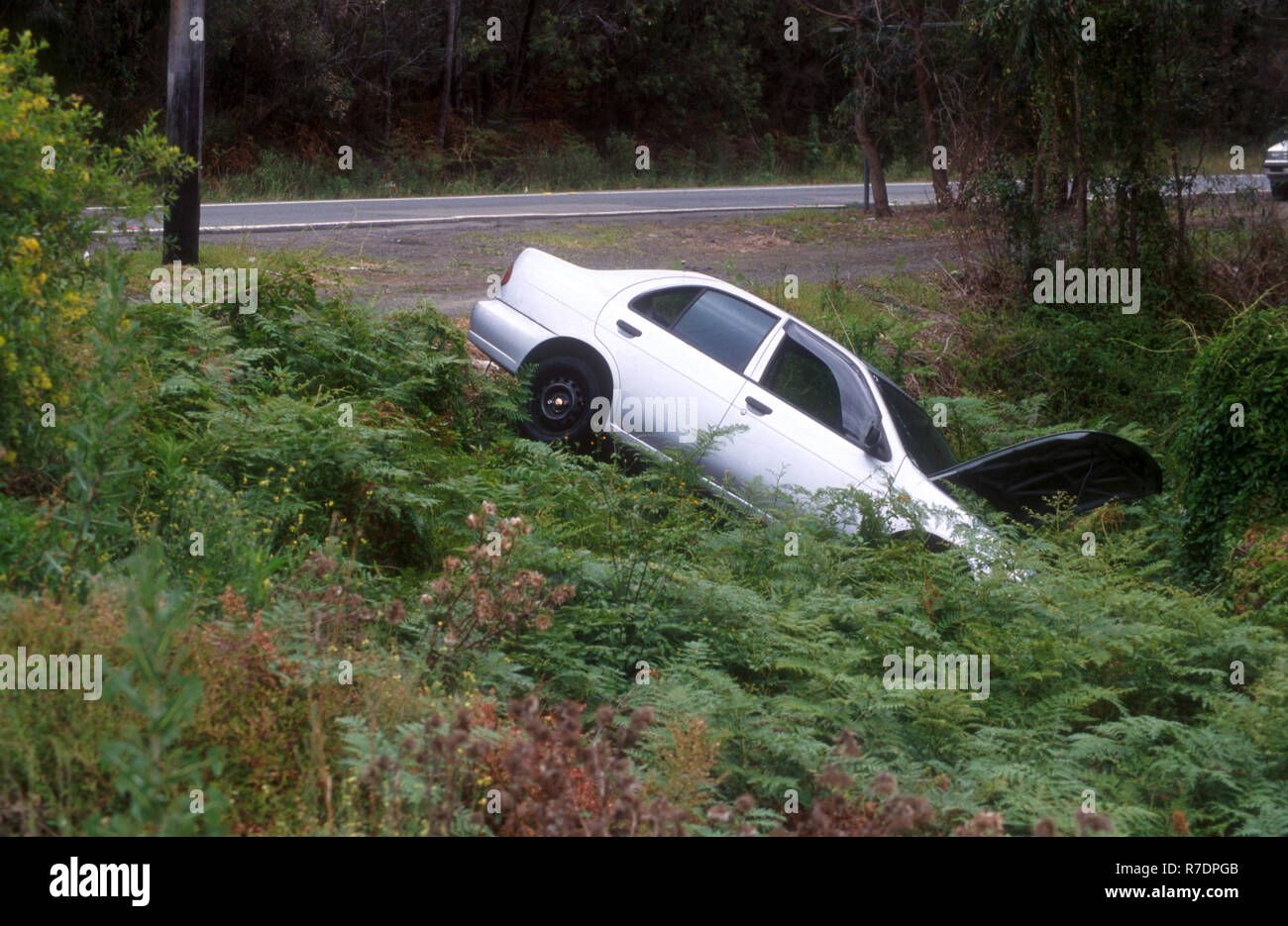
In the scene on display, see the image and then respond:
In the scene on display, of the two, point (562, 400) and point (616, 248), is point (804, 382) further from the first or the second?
point (616, 248)

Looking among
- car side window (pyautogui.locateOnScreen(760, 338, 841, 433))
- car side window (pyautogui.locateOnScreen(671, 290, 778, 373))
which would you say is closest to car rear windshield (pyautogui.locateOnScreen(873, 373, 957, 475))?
car side window (pyautogui.locateOnScreen(760, 338, 841, 433))

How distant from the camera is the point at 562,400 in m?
8.35

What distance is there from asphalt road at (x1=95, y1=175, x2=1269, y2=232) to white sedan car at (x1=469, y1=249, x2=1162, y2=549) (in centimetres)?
751

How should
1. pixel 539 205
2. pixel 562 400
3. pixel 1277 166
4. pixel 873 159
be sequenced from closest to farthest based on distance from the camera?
1. pixel 562 400
2. pixel 1277 166
3. pixel 873 159
4. pixel 539 205

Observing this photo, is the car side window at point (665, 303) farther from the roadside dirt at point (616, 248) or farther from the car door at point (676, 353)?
the roadside dirt at point (616, 248)

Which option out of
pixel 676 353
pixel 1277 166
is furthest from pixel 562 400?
pixel 1277 166

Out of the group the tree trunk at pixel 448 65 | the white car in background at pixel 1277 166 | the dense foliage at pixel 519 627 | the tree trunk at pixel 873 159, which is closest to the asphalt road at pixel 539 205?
the white car in background at pixel 1277 166

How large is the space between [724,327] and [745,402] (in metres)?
0.71

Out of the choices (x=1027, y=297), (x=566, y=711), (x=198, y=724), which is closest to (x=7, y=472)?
(x=198, y=724)

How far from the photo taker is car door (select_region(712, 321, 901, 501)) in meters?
7.54

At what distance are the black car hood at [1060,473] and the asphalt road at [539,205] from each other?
23.9 feet

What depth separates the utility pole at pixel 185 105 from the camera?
386 inches

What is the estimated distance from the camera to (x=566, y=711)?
3.45 meters

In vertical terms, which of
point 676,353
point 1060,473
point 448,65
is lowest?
point 1060,473
